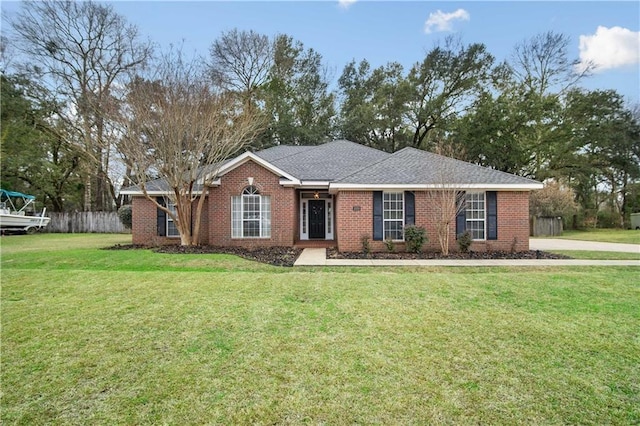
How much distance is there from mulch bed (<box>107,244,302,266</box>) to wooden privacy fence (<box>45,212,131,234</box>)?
1340 cm

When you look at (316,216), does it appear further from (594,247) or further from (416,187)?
(594,247)

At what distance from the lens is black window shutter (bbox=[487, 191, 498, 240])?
13.2 m

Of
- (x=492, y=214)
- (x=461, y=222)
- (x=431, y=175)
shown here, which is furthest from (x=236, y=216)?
(x=492, y=214)

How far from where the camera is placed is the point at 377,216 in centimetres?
1314

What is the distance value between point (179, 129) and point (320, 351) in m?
10.9

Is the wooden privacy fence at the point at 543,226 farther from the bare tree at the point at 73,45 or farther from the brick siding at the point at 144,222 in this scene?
the bare tree at the point at 73,45

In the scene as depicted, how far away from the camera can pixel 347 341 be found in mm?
4449

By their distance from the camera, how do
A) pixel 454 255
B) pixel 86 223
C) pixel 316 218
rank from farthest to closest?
pixel 86 223 < pixel 316 218 < pixel 454 255

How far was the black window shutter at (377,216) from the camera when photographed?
1310 centimetres

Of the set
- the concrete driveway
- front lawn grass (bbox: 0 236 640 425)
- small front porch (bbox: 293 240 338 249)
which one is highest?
small front porch (bbox: 293 240 338 249)

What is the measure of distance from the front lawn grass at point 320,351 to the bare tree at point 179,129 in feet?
20.7

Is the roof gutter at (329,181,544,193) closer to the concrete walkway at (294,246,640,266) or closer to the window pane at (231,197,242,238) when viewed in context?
the concrete walkway at (294,246,640,266)

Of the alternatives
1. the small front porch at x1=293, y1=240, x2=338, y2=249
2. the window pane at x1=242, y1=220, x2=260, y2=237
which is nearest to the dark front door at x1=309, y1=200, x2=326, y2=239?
the small front porch at x1=293, y1=240, x2=338, y2=249

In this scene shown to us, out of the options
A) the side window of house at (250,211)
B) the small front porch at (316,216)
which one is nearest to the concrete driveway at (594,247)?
the small front porch at (316,216)
